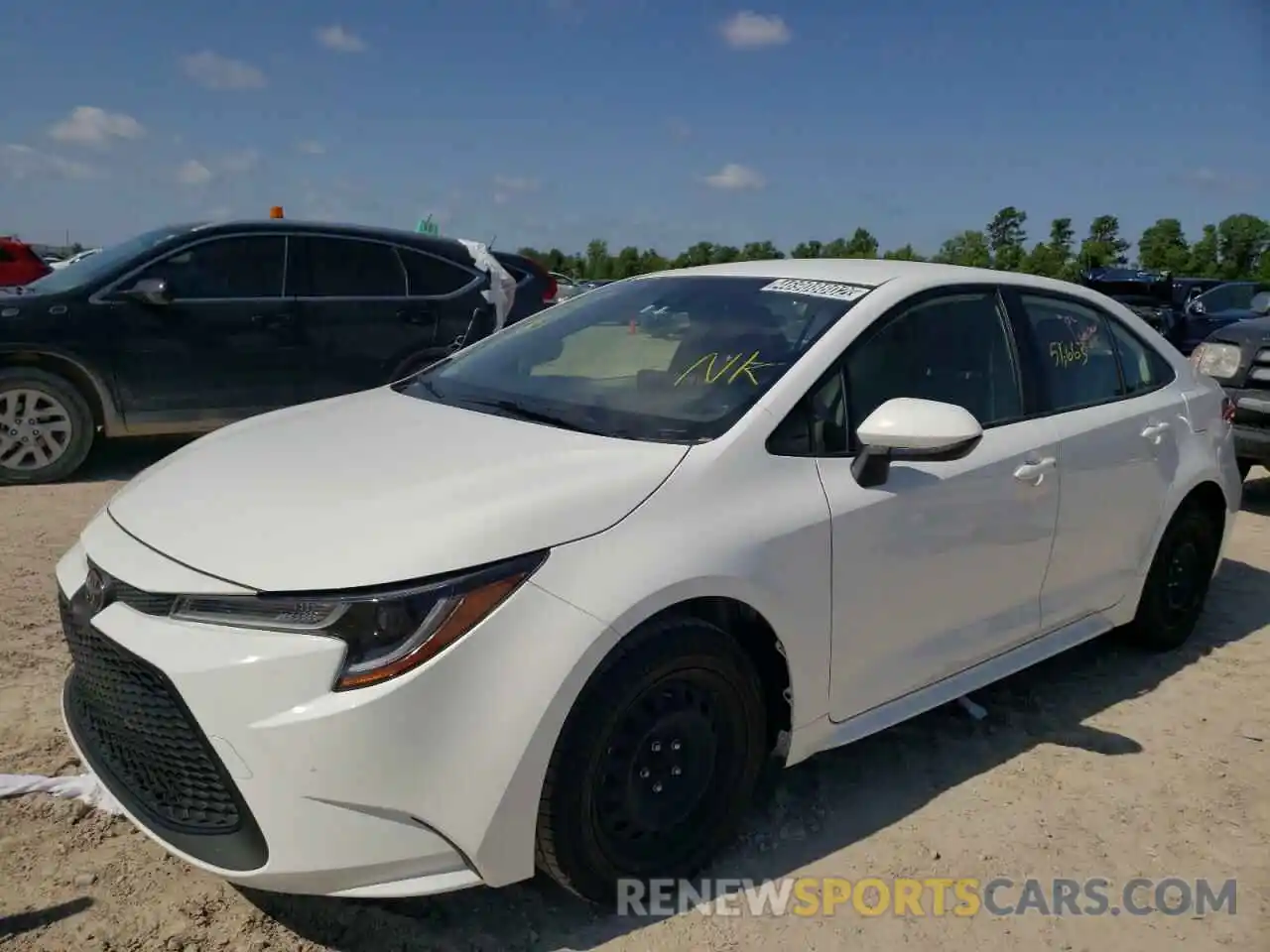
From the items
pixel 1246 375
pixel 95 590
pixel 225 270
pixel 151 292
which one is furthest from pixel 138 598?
pixel 1246 375

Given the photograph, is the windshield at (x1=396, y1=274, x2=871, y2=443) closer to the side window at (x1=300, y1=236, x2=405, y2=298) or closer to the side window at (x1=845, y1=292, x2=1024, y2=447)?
the side window at (x1=845, y1=292, x2=1024, y2=447)

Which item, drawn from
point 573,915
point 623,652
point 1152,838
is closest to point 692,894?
point 573,915

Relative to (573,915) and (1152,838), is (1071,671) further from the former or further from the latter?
(573,915)

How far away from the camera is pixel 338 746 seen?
210 cm

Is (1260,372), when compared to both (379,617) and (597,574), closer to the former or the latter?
(597,574)

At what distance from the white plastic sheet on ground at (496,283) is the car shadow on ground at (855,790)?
4.96m

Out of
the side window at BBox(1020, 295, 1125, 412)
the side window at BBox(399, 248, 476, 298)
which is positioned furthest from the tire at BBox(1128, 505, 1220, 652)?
the side window at BBox(399, 248, 476, 298)

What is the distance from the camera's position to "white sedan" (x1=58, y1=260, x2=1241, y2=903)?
2.16 metres

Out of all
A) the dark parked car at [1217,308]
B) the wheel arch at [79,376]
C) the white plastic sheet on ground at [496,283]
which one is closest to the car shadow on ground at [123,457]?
the wheel arch at [79,376]

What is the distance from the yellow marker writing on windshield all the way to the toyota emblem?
1567 millimetres

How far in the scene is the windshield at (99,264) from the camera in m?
6.71

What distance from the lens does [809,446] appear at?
289cm

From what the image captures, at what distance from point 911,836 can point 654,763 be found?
3.11 feet

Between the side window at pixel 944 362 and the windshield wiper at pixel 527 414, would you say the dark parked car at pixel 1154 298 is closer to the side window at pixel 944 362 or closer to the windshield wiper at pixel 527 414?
the side window at pixel 944 362
